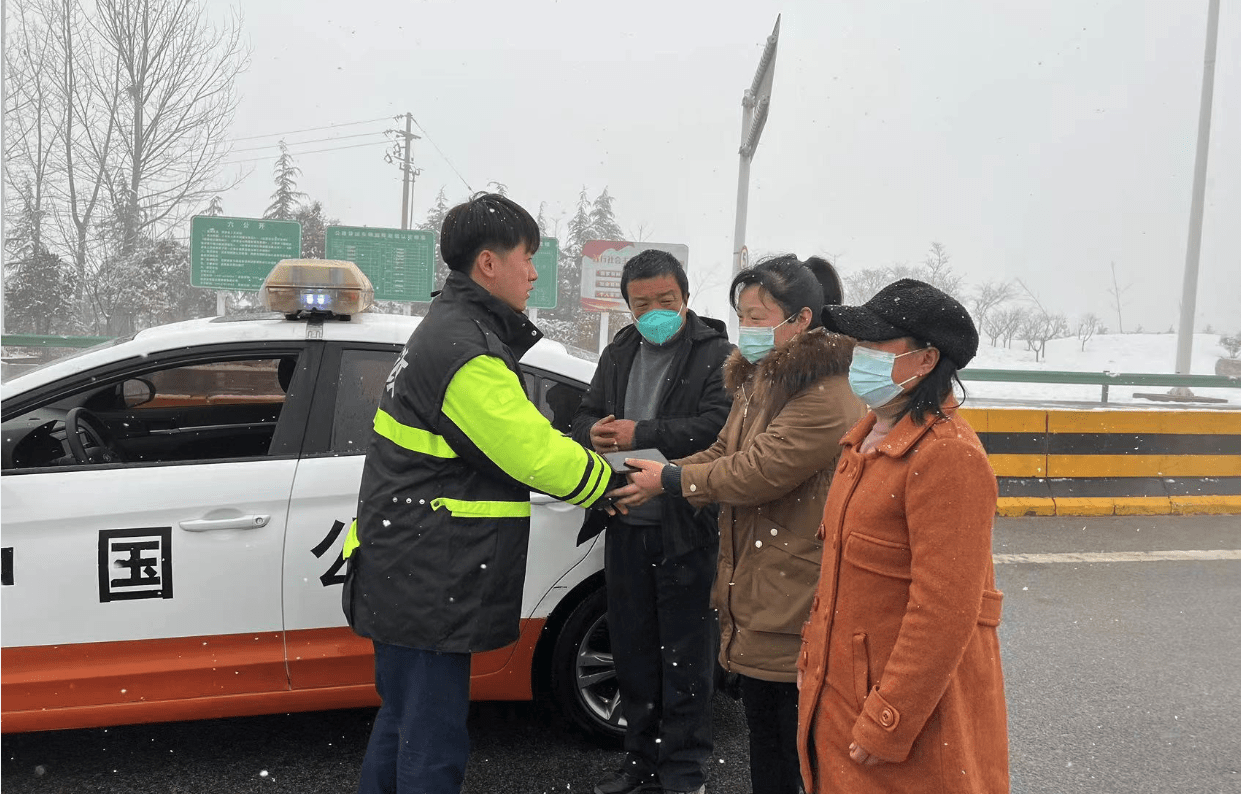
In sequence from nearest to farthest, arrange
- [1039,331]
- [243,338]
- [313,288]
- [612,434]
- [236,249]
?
[612,434] < [243,338] < [313,288] < [236,249] < [1039,331]

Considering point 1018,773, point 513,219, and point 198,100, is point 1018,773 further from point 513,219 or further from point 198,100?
point 198,100

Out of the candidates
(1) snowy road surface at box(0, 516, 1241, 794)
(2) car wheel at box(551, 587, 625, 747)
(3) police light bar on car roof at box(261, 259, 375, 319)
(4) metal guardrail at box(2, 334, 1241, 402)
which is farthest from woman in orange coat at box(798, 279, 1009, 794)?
(4) metal guardrail at box(2, 334, 1241, 402)

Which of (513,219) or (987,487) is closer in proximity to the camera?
(987,487)

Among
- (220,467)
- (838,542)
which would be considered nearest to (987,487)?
(838,542)

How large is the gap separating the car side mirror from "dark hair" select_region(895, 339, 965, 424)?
321cm

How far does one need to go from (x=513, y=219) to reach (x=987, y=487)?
1.32 metres

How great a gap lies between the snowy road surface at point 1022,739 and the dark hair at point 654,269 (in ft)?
5.67

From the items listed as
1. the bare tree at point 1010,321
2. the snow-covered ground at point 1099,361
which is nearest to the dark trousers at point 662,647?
the snow-covered ground at point 1099,361

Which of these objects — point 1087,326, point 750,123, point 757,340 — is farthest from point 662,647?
point 1087,326

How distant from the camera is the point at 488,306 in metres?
2.31

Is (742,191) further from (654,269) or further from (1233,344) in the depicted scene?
(1233,344)

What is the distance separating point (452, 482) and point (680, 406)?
40.0 inches

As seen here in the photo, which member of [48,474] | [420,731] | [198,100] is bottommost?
[420,731]

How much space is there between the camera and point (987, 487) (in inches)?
66.4
